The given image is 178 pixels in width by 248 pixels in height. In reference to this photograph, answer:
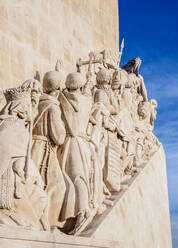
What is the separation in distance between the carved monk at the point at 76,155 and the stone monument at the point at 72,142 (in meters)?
0.01

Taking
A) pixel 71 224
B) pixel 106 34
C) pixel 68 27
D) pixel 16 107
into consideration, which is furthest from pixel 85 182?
pixel 106 34

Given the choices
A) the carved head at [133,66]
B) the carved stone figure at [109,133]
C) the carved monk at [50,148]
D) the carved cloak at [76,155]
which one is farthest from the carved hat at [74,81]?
the carved head at [133,66]

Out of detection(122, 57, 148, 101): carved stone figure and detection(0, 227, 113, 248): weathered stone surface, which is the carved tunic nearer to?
detection(0, 227, 113, 248): weathered stone surface

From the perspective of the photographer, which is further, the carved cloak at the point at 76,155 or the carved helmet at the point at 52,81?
the carved helmet at the point at 52,81

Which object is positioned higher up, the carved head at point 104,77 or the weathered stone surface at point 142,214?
the carved head at point 104,77

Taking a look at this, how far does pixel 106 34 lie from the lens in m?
10.3

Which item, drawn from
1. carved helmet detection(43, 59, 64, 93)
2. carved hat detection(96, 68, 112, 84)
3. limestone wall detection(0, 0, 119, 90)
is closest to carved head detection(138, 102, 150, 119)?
limestone wall detection(0, 0, 119, 90)

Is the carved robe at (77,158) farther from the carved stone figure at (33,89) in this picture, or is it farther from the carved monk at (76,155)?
the carved stone figure at (33,89)

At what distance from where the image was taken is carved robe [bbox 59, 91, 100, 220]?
558 centimetres

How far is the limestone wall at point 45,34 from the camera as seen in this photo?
22.1ft

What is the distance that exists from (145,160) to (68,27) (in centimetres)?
279

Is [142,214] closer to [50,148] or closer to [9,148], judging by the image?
[50,148]

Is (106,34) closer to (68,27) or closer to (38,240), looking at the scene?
(68,27)

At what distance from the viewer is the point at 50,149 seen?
19.2 feet
